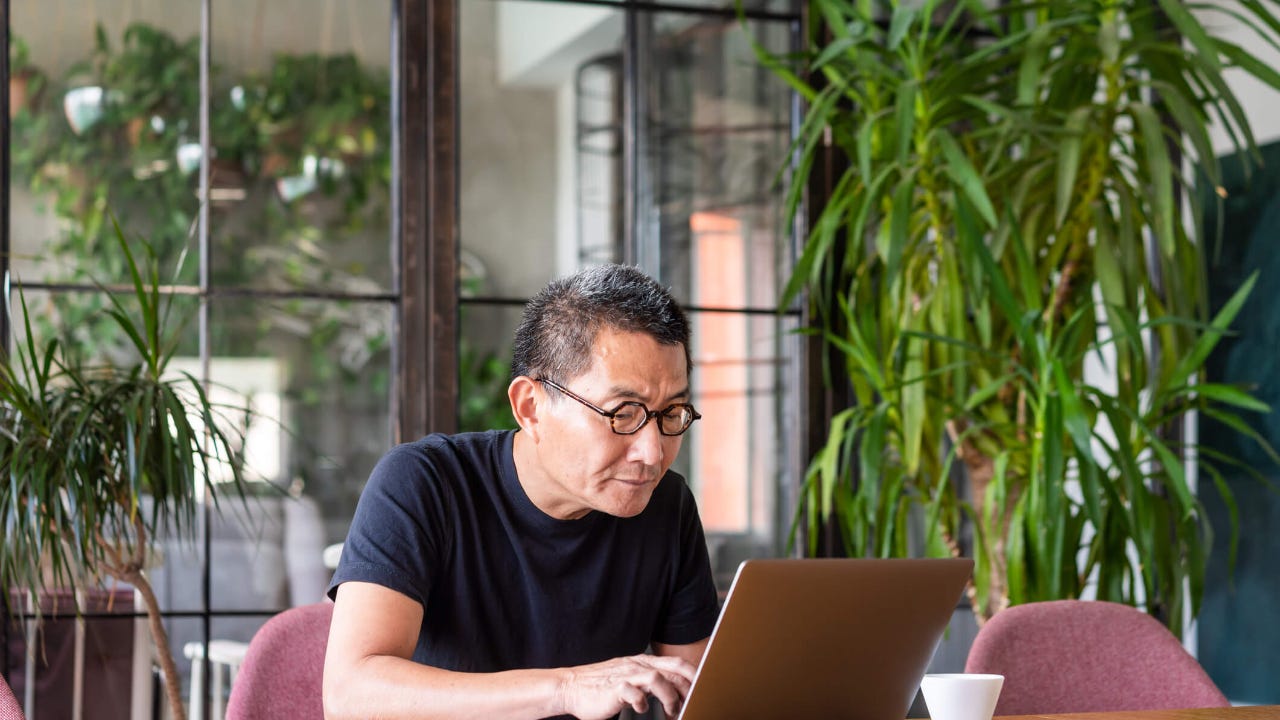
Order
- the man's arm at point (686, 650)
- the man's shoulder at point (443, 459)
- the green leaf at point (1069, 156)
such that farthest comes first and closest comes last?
the green leaf at point (1069, 156)
the man's arm at point (686, 650)
the man's shoulder at point (443, 459)

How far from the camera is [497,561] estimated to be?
1.80 m

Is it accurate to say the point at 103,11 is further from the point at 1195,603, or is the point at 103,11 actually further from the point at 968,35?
the point at 1195,603

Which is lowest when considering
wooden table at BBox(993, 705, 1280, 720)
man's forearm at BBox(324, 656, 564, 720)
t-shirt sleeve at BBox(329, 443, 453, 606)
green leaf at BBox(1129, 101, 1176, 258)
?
wooden table at BBox(993, 705, 1280, 720)

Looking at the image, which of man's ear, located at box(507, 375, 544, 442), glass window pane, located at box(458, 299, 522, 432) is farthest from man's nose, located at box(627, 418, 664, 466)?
glass window pane, located at box(458, 299, 522, 432)

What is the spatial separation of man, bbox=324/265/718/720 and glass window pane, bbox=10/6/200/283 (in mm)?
1469

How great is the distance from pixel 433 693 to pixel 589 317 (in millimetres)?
462

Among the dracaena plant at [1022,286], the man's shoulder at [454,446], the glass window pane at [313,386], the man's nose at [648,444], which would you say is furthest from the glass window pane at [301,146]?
the man's nose at [648,444]

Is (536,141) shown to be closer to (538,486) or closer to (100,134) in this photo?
(100,134)

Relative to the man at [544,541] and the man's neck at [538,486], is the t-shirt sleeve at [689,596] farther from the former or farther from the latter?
the man's neck at [538,486]

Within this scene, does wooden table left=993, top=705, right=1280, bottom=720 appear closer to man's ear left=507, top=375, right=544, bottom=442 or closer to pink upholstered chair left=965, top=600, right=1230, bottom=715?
pink upholstered chair left=965, top=600, right=1230, bottom=715

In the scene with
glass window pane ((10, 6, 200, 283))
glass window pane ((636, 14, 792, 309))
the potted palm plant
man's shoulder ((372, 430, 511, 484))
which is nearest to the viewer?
man's shoulder ((372, 430, 511, 484))

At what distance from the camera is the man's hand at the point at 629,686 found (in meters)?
1.34

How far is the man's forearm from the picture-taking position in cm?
142

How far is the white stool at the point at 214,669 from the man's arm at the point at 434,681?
4.94 ft
